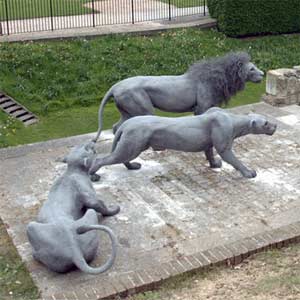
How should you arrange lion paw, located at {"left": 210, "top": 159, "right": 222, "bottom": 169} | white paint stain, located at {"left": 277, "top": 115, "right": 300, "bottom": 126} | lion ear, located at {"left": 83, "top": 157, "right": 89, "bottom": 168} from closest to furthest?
1. lion ear, located at {"left": 83, "top": 157, "right": 89, "bottom": 168}
2. lion paw, located at {"left": 210, "top": 159, "right": 222, "bottom": 169}
3. white paint stain, located at {"left": 277, "top": 115, "right": 300, "bottom": 126}

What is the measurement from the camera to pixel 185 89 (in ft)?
32.4

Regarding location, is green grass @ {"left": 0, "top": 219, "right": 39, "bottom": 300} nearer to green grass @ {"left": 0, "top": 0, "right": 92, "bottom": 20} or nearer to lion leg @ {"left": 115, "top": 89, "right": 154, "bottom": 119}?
lion leg @ {"left": 115, "top": 89, "right": 154, "bottom": 119}

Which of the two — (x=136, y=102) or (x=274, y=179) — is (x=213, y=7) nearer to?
(x=136, y=102)

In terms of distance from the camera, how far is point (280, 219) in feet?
26.6

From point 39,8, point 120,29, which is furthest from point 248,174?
point 39,8

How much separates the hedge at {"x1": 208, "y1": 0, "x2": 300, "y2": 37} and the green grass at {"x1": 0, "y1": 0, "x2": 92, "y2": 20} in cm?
551

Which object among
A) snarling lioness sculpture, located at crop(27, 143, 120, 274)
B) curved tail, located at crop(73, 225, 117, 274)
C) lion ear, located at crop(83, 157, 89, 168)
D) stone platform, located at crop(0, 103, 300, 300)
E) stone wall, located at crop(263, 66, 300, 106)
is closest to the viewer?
curved tail, located at crop(73, 225, 117, 274)

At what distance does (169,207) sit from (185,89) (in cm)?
221

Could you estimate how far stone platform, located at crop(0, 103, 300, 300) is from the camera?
7.00 metres

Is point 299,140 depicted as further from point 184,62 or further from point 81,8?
point 81,8

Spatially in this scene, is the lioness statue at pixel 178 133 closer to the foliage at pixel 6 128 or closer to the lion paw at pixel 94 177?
the lion paw at pixel 94 177

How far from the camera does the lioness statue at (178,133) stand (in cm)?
873

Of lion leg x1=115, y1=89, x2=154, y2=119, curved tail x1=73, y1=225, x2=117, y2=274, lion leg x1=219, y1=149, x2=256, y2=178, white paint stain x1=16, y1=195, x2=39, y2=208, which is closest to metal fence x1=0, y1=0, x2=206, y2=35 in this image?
lion leg x1=115, y1=89, x2=154, y2=119

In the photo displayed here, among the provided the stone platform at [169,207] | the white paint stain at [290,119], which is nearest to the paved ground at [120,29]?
the stone platform at [169,207]
